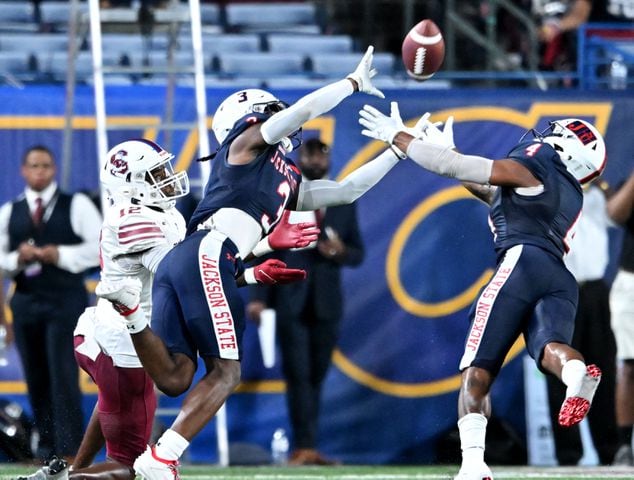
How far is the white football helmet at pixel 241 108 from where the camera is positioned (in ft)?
22.0

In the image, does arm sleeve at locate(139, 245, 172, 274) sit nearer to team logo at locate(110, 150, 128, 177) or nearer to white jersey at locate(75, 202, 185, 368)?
white jersey at locate(75, 202, 185, 368)

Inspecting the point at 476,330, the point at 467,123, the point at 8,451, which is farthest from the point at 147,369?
the point at 467,123

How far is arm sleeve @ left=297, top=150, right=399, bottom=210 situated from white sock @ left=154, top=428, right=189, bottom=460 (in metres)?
1.50

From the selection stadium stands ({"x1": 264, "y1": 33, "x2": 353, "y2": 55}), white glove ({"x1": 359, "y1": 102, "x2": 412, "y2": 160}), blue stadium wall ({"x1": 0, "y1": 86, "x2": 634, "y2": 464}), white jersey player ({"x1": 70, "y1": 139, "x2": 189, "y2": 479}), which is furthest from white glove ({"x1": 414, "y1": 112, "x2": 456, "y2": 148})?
stadium stands ({"x1": 264, "y1": 33, "x2": 353, "y2": 55})

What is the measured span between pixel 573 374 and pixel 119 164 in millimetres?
2186

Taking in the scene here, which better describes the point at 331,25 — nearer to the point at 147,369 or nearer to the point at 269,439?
the point at 269,439

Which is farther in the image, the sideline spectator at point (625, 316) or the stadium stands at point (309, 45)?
the stadium stands at point (309, 45)

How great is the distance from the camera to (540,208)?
6.93m

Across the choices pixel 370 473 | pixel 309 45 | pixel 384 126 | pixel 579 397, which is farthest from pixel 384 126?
pixel 309 45

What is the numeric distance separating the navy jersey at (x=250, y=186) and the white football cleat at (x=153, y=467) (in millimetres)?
1127

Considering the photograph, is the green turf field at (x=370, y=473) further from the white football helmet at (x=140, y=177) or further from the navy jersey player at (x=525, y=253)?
the white football helmet at (x=140, y=177)

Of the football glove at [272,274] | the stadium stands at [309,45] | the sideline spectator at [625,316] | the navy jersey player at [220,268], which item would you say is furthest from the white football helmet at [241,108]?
the stadium stands at [309,45]

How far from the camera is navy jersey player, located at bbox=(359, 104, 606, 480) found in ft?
21.3

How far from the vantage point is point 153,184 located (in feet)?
21.2
